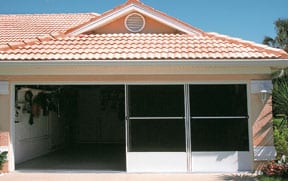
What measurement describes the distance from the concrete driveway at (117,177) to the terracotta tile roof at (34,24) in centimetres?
572

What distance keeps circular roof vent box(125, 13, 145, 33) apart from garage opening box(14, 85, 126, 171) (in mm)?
4151

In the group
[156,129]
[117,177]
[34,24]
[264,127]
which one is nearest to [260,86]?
[264,127]

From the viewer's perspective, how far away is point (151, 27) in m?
14.1

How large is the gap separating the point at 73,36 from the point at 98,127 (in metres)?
9.31

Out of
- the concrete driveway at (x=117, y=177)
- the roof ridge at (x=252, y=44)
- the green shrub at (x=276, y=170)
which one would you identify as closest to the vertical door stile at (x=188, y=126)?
the concrete driveway at (x=117, y=177)

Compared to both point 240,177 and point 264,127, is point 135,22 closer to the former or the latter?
point 264,127

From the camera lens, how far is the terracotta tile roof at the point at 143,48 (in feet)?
37.1

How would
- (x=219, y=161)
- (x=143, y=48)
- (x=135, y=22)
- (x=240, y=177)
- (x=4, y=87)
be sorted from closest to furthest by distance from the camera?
(x=240, y=177) < (x=219, y=161) < (x=4, y=87) < (x=143, y=48) < (x=135, y=22)

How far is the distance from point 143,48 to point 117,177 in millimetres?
3941

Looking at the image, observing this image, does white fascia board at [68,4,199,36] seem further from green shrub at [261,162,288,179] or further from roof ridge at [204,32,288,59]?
green shrub at [261,162,288,179]

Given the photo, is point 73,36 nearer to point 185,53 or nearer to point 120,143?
point 185,53

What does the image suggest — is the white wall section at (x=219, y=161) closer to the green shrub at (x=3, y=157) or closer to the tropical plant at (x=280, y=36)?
the green shrub at (x=3, y=157)

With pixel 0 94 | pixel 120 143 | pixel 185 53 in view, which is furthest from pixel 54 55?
pixel 120 143

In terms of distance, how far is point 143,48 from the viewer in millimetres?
12195
